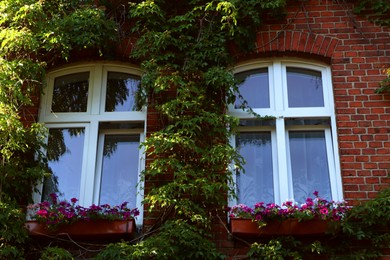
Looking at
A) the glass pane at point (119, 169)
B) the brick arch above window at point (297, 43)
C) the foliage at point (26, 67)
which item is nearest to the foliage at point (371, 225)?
the brick arch above window at point (297, 43)

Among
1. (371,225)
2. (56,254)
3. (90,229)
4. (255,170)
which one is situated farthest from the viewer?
(255,170)

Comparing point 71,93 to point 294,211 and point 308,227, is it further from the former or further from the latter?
point 308,227

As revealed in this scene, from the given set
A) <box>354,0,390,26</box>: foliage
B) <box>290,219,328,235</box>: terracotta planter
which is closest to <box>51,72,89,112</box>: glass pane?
<box>290,219,328,235</box>: terracotta planter

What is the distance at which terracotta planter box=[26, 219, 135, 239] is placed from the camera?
→ 5.49 meters

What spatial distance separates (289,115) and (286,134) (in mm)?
207

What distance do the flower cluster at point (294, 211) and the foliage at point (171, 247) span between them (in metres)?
0.44

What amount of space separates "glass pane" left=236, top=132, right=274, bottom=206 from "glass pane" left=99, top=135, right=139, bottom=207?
3.67 feet

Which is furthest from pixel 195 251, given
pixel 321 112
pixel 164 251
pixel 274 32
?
pixel 274 32

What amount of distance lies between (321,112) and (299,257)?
5.66 feet

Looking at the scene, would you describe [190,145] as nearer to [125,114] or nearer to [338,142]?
[125,114]

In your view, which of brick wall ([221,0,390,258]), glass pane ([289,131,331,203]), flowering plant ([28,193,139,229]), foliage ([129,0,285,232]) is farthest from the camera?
glass pane ([289,131,331,203])

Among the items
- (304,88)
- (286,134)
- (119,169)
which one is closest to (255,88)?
(304,88)

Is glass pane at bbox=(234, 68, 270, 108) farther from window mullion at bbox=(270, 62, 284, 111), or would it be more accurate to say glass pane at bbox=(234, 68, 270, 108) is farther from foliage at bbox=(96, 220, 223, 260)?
foliage at bbox=(96, 220, 223, 260)

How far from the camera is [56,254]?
206 inches
